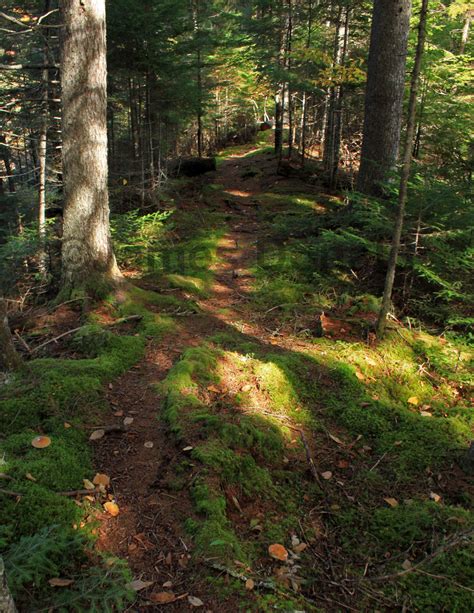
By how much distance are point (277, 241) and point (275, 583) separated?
833 cm

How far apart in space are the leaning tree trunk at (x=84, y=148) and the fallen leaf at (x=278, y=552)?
13.0ft

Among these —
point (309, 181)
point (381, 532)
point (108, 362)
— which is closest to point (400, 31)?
point (108, 362)

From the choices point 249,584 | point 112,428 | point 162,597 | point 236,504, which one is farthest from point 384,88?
point 162,597

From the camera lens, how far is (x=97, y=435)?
11.0 ft

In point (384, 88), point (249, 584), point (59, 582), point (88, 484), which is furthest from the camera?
point (384, 88)

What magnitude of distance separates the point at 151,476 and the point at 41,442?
32.7 inches

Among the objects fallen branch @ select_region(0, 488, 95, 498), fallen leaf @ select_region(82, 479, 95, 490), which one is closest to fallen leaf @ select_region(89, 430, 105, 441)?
fallen leaf @ select_region(82, 479, 95, 490)

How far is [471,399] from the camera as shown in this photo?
181 inches

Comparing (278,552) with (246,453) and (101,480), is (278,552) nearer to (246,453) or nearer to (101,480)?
(246,453)

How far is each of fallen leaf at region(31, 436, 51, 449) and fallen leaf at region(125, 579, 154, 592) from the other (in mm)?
1174

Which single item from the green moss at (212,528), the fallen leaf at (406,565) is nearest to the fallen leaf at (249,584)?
the green moss at (212,528)

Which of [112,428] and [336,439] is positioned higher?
[112,428]

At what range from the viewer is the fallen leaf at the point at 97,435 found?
10.9ft

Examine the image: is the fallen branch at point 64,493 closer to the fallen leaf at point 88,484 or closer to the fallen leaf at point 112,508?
the fallen leaf at point 88,484
